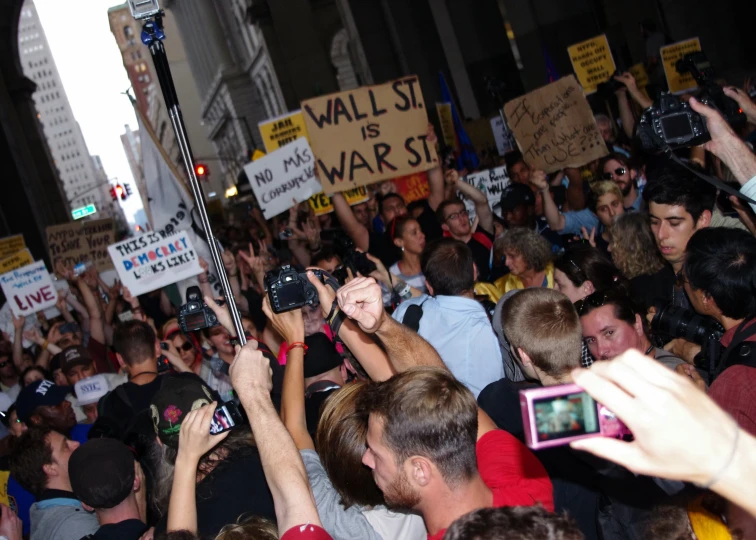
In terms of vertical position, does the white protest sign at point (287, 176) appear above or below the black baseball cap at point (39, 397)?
above

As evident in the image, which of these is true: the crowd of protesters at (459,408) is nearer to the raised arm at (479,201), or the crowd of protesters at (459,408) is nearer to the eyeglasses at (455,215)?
the eyeglasses at (455,215)

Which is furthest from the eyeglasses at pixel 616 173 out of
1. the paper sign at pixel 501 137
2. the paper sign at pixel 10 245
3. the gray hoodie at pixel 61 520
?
the paper sign at pixel 10 245

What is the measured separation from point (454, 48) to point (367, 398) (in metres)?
18.3

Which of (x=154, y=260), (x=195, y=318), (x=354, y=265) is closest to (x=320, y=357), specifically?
(x=195, y=318)

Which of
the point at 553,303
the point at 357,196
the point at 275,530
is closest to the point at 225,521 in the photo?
the point at 275,530

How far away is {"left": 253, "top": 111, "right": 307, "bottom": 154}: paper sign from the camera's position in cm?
1002

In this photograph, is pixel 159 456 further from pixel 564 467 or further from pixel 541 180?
pixel 541 180

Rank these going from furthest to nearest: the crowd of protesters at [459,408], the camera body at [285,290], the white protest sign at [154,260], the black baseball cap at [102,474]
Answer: the white protest sign at [154,260]
the black baseball cap at [102,474]
the camera body at [285,290]
the crowd of protesters at [459,408]

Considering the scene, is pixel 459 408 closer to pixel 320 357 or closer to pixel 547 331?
pixel 547 331

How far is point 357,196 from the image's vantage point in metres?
10.2

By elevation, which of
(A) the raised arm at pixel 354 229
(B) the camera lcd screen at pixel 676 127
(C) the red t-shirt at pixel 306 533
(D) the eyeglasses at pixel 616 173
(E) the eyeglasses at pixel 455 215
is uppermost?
(B) the camera lcd screen at pixel 676 127

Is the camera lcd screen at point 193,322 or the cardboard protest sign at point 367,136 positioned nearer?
the camera lcd screen at point 193,322

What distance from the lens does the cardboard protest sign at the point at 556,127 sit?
7.34 m

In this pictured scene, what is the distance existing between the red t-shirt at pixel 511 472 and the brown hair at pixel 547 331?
452mm
